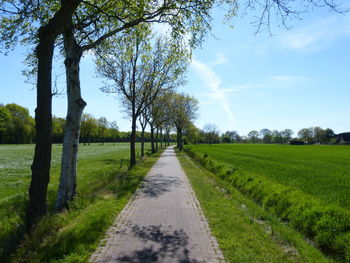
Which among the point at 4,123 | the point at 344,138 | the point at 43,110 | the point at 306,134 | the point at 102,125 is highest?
the point at 102,125

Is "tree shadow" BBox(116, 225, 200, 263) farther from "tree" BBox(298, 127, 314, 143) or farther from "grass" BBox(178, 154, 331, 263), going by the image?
"tree" BBox(298, 127, 314, 143)

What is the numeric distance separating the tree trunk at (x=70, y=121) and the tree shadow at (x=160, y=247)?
3180 mm

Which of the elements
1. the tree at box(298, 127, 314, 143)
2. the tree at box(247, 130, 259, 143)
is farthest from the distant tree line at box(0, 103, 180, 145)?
the tree at box(247, 130, 259, 143)

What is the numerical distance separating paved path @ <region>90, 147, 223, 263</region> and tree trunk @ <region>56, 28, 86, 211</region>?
6.97 ft

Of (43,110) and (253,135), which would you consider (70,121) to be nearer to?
(43,110)

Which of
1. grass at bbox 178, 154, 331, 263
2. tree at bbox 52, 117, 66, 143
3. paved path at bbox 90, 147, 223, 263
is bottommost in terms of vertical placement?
grass at bbox 178, 154, 331, 263

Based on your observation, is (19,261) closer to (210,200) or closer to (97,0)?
(210,200)

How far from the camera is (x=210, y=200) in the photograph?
8906mm

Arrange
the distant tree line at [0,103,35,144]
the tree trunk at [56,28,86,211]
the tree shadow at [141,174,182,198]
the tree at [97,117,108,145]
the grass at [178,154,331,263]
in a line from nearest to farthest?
the grass at [178,154,331,263] < the tree trunk at [56,28,86,211] < the tree shadow at [141,174,182,198] < the distant tree line at [0,103,35,144] < the tree at [97,117,108,145]

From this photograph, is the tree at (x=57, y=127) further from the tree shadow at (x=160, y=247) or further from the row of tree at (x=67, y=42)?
the tree shadow at (x=160, y=247)

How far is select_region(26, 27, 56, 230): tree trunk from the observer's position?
5.43m

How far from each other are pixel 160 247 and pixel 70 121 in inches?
202

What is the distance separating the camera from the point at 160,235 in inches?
212

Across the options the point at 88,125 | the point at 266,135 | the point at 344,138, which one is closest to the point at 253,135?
the point at 266,135
